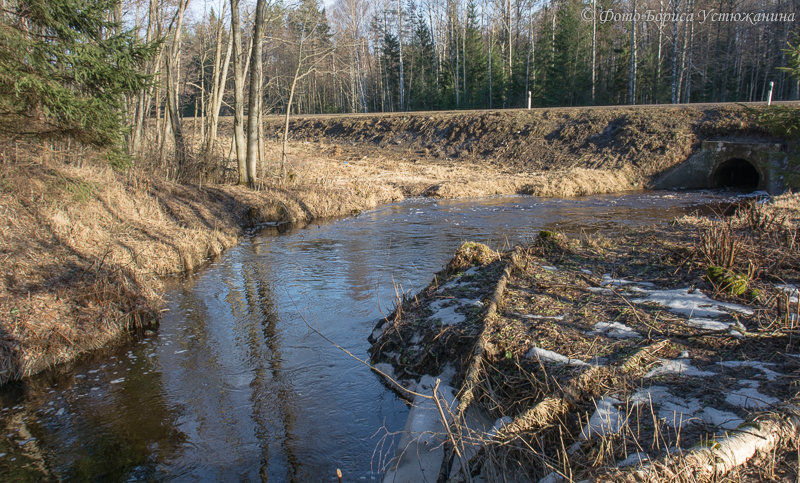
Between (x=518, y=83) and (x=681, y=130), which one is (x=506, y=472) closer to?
(x=681, y=130)

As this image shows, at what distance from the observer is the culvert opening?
2291cm

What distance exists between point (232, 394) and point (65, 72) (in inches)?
262

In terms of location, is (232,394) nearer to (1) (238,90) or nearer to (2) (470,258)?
(2) (470,258)

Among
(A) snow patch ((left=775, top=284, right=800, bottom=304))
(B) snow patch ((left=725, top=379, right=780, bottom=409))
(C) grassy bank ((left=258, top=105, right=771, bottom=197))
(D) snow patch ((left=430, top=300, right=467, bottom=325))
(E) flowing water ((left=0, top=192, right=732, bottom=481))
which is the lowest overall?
(E) flowing water ((left=0, top=192, right=732, bottom=481))

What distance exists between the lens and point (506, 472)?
12.1ft

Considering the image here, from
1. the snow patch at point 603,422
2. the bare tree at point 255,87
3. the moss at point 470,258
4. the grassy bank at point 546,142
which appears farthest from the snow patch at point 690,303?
the grassy bank at point 546,142

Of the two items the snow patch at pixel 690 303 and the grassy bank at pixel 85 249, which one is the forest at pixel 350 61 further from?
the snow patch at pixel 690 303

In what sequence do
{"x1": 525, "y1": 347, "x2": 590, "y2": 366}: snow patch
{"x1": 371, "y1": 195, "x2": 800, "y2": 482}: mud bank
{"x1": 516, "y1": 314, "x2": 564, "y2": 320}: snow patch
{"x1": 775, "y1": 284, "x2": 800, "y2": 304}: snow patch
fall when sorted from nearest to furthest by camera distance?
{"x1": 371, "y1": 195, "x2": 800, "y2": 482}: mud bank
{"x1": 525, "y1": 347, "x2": 590, "y2": 366}: snow patch
{"x1": 775, "y1": 284, "x2": 800, "y2": 304}: snow patch
{"x1": 516, "y1": 314, "x2": 564, "y2": 320}: snow patch

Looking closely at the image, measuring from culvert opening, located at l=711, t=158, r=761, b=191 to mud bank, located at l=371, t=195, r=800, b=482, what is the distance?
53.2 feet

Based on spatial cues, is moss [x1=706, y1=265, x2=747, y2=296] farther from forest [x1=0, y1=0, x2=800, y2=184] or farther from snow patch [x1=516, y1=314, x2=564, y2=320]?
forest [x1=0, y1=0, x2=800, y2=184]

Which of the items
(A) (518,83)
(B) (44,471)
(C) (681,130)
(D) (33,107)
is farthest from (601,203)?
(A) (518,83)

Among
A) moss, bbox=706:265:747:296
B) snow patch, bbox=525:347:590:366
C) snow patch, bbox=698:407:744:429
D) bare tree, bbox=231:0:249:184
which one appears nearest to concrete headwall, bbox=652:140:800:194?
moss, bbox=706:265:747:296

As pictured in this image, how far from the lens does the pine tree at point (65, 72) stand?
317 inches

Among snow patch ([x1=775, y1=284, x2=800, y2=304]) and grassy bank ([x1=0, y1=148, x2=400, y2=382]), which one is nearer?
snow patch ([x1=775, y1=284, x2=800, y2=304])
